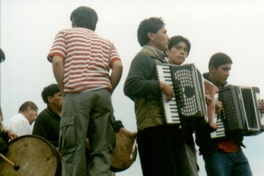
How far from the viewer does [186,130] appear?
4312 millimetres

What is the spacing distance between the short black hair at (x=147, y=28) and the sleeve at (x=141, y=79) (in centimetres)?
38

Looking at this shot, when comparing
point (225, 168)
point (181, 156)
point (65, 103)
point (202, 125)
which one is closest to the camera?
point (65, 103)

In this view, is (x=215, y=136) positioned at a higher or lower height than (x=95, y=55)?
lower

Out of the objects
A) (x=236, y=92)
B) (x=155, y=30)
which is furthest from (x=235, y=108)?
(x=155, y=30)

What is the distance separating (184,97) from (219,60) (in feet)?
5.36

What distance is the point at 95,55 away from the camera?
414 cm

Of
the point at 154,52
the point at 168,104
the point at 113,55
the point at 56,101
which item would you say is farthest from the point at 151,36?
the point at 56,101

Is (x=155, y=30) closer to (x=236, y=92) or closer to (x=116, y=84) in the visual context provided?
(x=116, y=84)

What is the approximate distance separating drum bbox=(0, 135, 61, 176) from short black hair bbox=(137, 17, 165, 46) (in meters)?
1.37

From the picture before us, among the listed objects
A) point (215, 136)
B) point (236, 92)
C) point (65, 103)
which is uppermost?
point (65, 103)

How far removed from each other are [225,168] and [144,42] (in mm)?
1592

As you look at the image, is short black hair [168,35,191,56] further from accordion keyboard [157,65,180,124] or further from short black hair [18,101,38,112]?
short black hair [18,101,38,112]

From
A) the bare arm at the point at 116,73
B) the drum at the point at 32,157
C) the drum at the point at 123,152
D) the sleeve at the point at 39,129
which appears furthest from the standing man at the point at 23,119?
the bare arm at the point at 116,73

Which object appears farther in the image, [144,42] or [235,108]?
[235,108]
